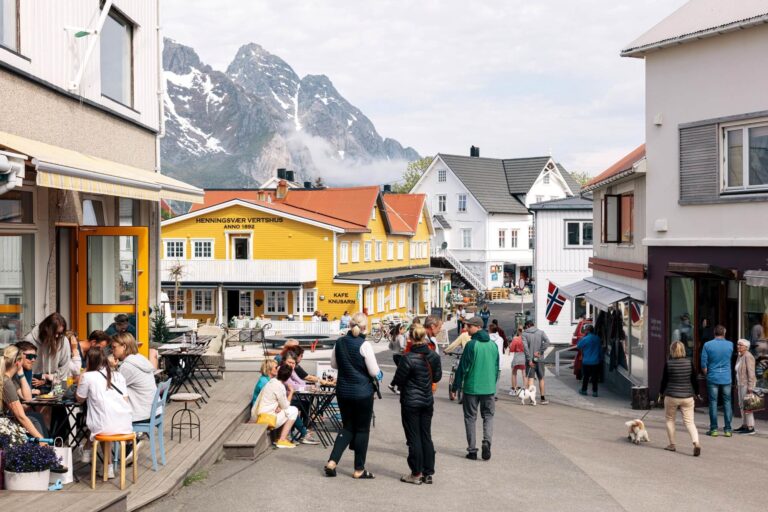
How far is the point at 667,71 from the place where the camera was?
17.5 meters

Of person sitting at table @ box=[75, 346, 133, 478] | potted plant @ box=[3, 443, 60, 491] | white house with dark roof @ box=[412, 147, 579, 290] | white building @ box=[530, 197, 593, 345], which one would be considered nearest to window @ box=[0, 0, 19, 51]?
person sitting at table @ box=[75, 346, 133, 478]

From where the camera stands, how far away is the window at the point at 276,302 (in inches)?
1672

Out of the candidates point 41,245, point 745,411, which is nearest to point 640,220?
point 745,411

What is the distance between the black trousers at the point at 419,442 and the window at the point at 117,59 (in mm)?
8340

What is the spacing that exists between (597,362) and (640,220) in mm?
3330

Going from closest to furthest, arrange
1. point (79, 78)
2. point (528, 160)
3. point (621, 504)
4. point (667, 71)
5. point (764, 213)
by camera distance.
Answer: point (621, 504) < point (79, 78) < point (764, 213) < point (667, 71) < point (528, 160)

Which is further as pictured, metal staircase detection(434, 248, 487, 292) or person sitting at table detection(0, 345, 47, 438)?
metal staircase detection(434, 248, 487, 292)

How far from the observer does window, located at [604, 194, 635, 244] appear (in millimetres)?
20442

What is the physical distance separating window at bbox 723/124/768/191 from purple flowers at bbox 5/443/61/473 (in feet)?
41.9

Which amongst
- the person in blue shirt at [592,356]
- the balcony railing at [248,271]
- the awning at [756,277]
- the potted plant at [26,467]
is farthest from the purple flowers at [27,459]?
the balcony railing at [248,271]

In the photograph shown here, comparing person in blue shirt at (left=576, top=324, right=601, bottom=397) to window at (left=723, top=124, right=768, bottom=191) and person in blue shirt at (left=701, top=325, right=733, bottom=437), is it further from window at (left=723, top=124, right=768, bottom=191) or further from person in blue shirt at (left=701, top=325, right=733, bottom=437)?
person in blue shirt at (left=701, top=325, right=733, bottom=437)

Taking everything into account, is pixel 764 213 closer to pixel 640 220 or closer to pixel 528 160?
pixel 640 220

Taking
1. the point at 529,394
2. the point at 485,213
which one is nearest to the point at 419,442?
the point at 529,394

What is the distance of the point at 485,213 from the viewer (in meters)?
70.8
